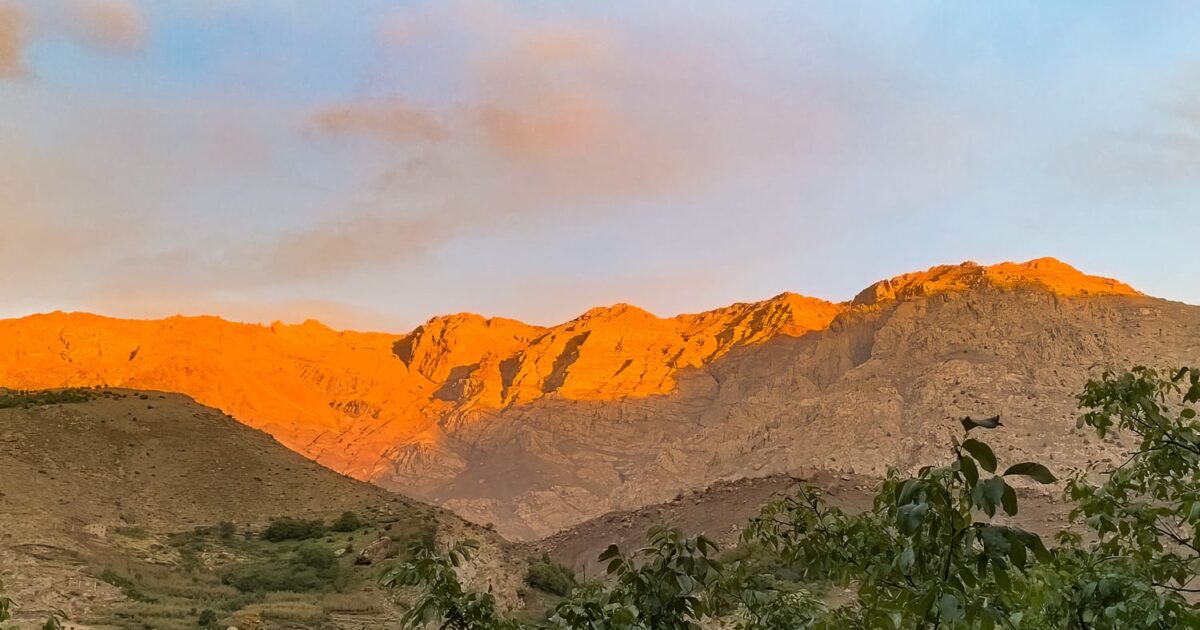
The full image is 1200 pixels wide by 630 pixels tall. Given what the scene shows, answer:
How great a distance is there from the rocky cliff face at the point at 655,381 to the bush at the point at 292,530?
4461 cm

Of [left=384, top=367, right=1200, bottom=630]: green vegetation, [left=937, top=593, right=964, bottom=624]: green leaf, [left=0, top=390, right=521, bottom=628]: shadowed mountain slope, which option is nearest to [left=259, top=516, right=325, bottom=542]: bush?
[left=0, top=390, right=521, bottom=628]: shadowed mountain slope

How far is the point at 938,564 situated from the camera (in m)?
2.71

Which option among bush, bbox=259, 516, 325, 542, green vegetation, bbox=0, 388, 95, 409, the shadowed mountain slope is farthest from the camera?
green vegetation, bbox=0, 388, 95, 409

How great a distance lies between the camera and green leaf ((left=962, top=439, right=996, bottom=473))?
6.97 feet

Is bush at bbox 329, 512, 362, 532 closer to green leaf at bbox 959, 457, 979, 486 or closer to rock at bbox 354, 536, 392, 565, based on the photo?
rock at bbox 354, 536, 392, 565

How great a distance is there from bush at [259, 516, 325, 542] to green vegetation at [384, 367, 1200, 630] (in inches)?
1521

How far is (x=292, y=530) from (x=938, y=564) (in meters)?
41.8

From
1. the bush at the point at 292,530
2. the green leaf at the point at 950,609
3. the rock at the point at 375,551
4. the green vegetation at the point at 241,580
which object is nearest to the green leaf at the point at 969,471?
the green leaf at the point at 950,609

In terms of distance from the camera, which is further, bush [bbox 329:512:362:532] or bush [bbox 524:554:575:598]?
bush [bbox 329:512:362:532]

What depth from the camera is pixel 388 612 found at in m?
28.4

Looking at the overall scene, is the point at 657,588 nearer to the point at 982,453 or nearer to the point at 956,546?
the point at 956,546

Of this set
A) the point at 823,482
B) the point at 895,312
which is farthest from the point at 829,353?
the point at 823,482

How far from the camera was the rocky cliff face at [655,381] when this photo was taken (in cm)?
8431

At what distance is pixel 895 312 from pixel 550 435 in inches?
1861
